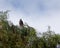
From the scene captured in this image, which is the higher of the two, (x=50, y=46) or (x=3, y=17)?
(x=3, y=17)

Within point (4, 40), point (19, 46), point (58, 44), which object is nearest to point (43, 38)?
point (58, 44)

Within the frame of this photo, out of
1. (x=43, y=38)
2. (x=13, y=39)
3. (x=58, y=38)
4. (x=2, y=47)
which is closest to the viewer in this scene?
(x=2, y=47)

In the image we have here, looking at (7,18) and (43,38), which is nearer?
(7,18)

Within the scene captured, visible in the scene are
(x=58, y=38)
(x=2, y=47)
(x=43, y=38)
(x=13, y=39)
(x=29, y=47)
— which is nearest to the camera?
(x=2, y=47)

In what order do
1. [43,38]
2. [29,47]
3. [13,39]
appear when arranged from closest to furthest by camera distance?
1. [13,39]
2. [29,47]
3. [43,38]

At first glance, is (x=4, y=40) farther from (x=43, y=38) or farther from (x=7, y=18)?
(x=43, y=38)

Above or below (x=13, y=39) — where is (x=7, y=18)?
above

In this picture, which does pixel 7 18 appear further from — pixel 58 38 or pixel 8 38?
pixel 58 38

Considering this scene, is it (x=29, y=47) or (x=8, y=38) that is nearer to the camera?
(x=8, y=38)

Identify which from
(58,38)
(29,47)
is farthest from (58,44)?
(29,47)

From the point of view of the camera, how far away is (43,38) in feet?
57.4

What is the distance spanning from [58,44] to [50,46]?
1453mm

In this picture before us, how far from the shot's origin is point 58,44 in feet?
63.2

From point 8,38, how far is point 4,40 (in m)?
0.29
